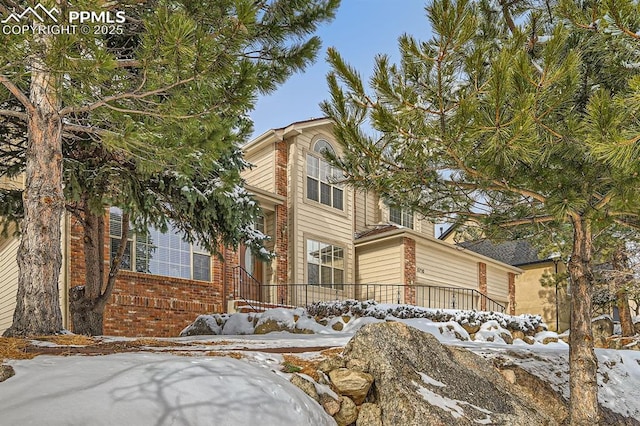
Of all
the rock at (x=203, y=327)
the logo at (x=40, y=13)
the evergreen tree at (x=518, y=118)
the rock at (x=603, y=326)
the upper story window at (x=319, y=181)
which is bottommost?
the rock at (x=603, y=326)

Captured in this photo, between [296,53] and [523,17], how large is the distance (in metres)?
2.80

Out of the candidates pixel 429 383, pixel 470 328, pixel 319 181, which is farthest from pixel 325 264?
pixel 429 383

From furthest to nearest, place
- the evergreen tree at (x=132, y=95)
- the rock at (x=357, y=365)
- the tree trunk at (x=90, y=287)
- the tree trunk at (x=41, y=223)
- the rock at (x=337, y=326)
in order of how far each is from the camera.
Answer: the rock at (x=337, y=326)
the tree trunk at (x=90, y=287)
the tree trunk at (x=41, y=223)
the rock at (x=357, y=365)
the evergreen tree at (x=132, y=95)

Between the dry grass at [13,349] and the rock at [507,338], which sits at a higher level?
the dry grass at [13,349]

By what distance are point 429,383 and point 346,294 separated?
12.1 metres

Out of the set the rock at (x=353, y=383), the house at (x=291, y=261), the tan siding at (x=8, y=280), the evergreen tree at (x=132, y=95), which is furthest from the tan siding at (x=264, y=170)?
the rock at (x=353, y=383)

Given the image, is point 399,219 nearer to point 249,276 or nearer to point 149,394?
point 249,276

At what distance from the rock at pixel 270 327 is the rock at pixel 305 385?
21.2 ft

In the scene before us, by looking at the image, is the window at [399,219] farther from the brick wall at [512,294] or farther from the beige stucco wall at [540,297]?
the beige stucco wall at [540,297]

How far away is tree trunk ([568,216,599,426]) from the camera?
18.2 ft

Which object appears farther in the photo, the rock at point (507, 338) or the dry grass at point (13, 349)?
the rock at point (507, 338)

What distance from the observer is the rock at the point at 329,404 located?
4150 mm

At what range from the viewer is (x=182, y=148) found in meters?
5.91

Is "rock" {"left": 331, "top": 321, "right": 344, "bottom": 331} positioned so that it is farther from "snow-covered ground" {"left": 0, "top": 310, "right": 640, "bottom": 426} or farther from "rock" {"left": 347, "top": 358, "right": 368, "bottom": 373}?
"snow-covered ground" {"left": 0, "top": 310, "right": 640, "bottom": 426}
